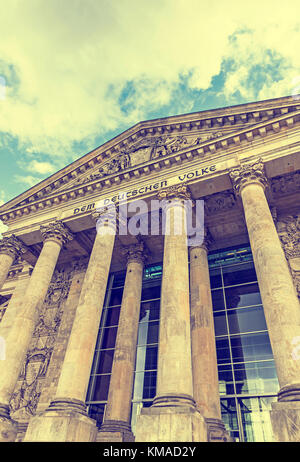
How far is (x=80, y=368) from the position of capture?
12.5m

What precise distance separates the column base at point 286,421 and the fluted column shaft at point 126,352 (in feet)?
27.9

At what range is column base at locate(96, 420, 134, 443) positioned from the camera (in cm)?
1317

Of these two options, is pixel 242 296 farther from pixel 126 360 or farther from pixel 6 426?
pixel 6 426

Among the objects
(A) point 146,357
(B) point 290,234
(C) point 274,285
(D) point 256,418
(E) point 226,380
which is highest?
(B) point 290,234

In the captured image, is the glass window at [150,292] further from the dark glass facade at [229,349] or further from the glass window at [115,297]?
the glass window at [115,297]

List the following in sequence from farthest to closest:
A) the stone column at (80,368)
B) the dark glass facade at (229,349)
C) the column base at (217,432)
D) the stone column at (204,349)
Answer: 1. the dark glass facade at (229,349)
2. the stone column at (204,349)
3. the column base at (217,432)
4. the stone column at (80,368)

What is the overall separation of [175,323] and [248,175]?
26.2 ft

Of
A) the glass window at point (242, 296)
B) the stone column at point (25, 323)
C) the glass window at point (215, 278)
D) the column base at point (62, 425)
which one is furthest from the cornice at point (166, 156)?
the column base at point (62, 425)

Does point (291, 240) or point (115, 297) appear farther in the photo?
point (115, 297)

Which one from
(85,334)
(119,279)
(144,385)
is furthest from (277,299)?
(119,279)

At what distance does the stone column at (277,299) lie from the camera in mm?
8086

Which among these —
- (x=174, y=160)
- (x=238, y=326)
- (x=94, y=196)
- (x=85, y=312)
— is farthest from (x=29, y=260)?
(x=238, y=326)
